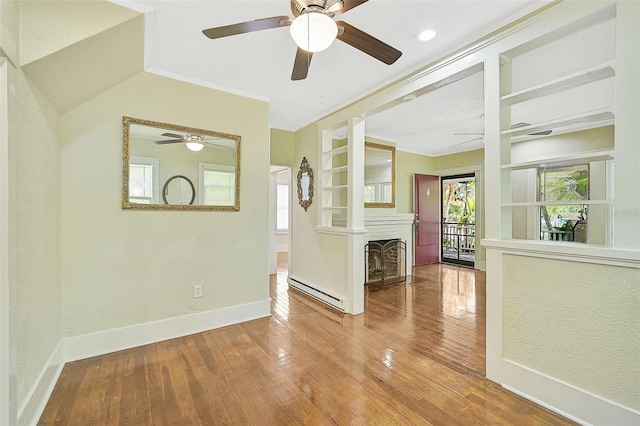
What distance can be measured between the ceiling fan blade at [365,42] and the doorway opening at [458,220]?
17.3ft

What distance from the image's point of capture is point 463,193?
7539mm

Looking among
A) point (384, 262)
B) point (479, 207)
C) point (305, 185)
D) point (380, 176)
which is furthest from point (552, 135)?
point (305, 185)

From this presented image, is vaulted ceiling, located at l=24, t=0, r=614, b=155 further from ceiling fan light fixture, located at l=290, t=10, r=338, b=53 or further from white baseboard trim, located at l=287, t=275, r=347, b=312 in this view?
white baseboard trim, located at l=287, t=275, r=347, b=312

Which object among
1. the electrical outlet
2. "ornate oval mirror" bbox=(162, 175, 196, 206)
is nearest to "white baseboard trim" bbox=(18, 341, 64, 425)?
the electrical outlet

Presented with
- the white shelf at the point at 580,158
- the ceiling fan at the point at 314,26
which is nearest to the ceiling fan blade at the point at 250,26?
the ceiling fan at the point at 314,26

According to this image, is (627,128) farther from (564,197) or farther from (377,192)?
(564,197)

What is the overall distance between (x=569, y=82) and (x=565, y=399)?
185 centimetres

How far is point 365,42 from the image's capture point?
164cm

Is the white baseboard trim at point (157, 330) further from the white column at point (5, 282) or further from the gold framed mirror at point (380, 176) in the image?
the gold framed mirror at point (380, 176)

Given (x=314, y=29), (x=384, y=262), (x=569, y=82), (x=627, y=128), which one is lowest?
(x=384, y=262)

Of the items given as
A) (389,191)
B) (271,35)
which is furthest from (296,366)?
(389,191)

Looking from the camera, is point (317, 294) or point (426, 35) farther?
point (317, 294)

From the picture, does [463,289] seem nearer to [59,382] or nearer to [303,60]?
[303,60]

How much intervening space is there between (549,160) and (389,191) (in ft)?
11.8
